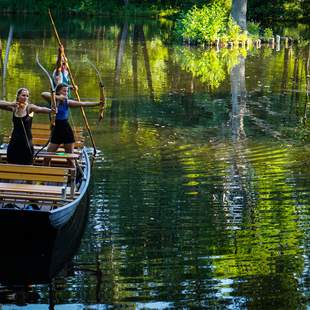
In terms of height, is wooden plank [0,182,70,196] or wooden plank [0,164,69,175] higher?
wooden plank [0,164,69,175]

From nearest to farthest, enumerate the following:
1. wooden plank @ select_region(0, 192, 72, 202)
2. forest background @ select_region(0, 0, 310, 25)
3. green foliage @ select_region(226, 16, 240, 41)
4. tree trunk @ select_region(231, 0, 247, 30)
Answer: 1. wooden plank @ select_region(0, 192, 72, 202)
2. green foliage @ select_region(226, 16, 240, 41)
3. tree trunk @ select_region(231, 0, 247, 30)
4. forest background @ select_region(0, 0, 310, 25)

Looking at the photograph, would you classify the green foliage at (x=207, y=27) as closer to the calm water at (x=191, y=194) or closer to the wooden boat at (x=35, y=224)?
the calm water at (x=191, y=194)

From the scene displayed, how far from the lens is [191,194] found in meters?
14.0

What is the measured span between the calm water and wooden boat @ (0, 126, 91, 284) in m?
0.28

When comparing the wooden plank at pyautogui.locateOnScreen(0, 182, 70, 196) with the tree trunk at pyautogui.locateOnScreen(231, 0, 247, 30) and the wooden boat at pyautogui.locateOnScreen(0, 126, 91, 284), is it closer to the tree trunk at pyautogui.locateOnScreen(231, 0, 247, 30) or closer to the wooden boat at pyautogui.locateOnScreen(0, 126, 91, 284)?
the wooden boat at pyautogui.locateOnScreen(0, 126, 91, 284)

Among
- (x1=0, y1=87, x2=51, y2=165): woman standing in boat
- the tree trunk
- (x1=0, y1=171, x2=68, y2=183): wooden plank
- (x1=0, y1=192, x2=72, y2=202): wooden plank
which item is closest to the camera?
(x1=0, y1=192, x2=72, y2=202): wooden plank

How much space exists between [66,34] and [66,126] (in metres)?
34.0

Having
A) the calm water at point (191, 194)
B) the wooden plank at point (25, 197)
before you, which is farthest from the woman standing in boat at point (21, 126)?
the calm water at point (191, 194)

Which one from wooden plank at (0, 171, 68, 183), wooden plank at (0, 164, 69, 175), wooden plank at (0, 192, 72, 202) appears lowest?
wooden plank at (0, 192, 72, 202)

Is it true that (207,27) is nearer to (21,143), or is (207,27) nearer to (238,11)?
(238,11)

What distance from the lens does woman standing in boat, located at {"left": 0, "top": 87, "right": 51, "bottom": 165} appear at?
11.5 m

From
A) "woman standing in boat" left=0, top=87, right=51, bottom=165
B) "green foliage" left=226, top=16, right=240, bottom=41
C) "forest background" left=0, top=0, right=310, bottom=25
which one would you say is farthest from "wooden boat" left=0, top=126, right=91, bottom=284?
"forest background" left=0, top=0, right=310, bottom=25

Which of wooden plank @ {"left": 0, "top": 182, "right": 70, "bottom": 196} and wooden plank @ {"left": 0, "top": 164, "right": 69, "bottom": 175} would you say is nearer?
wooden plank @ {"left": 0, "top": 182, "right": 70, "bottom": 196}

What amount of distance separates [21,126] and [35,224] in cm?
179
